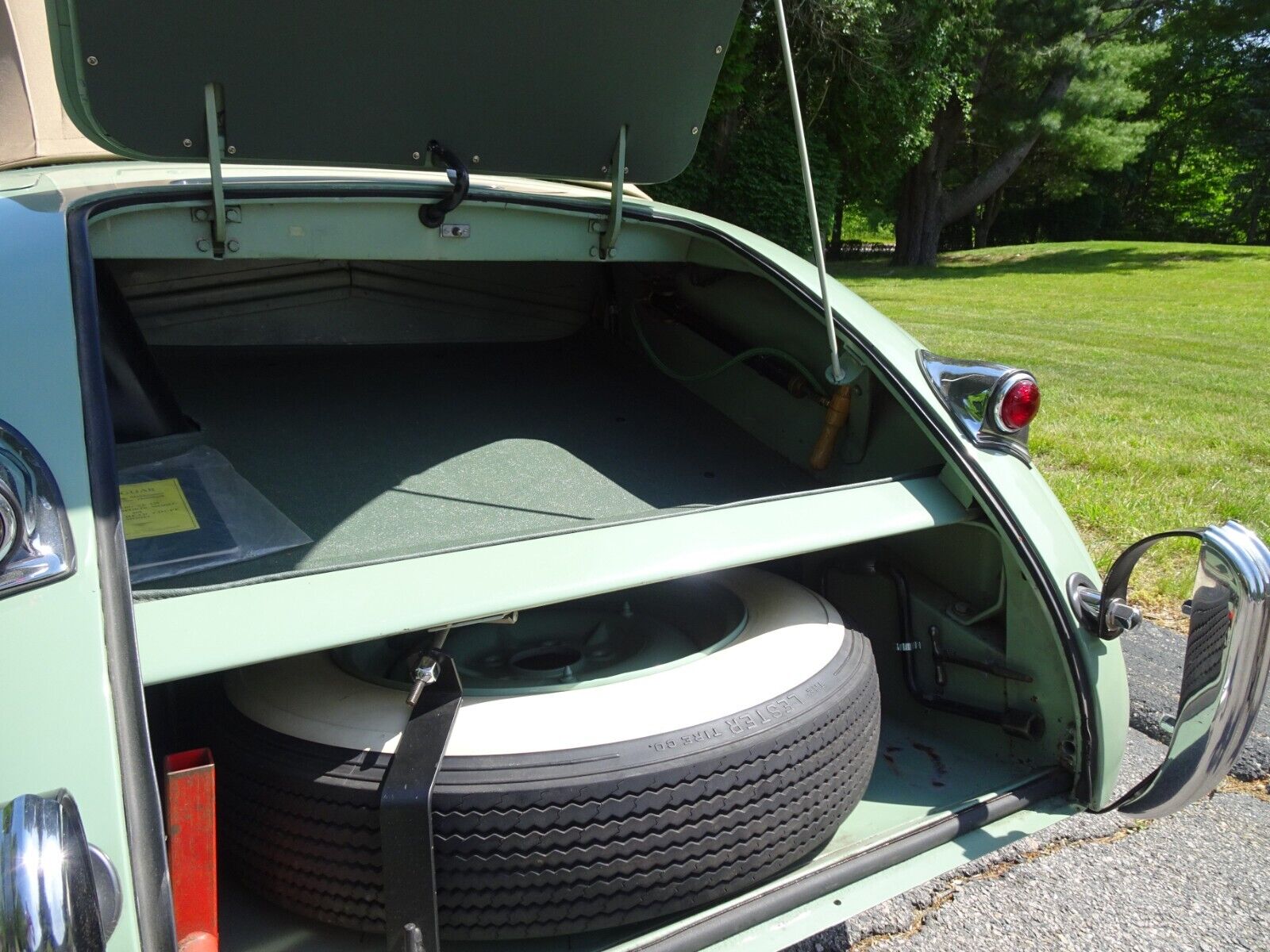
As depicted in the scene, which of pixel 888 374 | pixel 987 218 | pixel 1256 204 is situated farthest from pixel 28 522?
pixel 987 218

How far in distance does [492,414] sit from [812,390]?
0.89m

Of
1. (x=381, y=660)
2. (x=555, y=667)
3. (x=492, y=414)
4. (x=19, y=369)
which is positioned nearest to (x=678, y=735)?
(x=555, y=667)

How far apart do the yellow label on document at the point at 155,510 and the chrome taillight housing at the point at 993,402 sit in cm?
152

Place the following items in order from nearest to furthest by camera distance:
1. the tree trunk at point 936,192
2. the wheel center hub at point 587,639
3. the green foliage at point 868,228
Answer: the wheel center hub at point 587,639 → the tree trunk at point 936,192 → the green foliage at point 868,228

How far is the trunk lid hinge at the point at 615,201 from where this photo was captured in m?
2.18

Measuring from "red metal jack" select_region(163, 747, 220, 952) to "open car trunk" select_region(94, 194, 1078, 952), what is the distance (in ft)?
0.39

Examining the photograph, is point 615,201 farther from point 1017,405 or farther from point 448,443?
point 1017,405

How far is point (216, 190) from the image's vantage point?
1895 millimetres

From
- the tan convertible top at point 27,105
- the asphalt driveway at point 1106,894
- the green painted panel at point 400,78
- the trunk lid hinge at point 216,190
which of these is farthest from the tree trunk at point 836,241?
the trunk lid hinge at point 216,190

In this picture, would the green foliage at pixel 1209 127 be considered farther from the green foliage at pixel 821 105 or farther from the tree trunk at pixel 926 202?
the green foliage at pixel 821 105

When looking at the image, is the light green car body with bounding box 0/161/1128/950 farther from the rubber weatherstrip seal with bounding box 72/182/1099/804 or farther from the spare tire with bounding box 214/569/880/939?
the spare tire with bounding box 214/569/880/939

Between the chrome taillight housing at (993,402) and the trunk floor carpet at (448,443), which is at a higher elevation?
the chrome taillight housing at (993,402)

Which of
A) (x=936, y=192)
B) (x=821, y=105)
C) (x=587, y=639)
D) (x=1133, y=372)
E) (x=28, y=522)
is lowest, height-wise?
(x=1133, y=372)

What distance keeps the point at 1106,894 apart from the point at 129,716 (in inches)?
77.9
